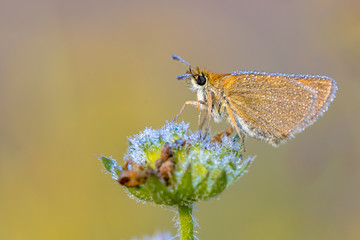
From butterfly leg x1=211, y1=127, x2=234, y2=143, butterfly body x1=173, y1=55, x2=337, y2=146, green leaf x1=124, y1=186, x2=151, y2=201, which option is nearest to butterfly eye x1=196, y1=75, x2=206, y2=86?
butterfly body x1=173, y1=55, x2=337, y2=146

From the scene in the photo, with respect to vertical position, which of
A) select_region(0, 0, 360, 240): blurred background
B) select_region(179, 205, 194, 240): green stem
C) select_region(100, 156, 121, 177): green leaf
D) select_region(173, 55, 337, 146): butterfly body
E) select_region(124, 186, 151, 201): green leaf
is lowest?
select_region(179, 205, 194, 240): green stem

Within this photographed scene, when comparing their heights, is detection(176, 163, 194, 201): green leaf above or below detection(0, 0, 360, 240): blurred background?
below

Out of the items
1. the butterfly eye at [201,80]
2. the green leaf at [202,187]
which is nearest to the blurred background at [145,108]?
the butterfly eye at [201,80]

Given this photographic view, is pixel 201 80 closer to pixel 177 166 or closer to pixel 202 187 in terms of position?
pixel 177 166

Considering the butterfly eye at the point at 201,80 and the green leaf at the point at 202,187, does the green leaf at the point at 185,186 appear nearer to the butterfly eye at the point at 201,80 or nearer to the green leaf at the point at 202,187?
the green leaf at the point at 202,187

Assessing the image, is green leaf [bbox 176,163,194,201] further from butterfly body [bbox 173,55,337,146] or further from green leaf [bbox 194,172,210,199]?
butterfly body [bbox 173,55,337,146]

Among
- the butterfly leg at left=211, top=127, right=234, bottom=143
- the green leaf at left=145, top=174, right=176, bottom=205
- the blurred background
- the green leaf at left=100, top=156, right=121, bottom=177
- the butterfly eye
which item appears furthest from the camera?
the blurred background

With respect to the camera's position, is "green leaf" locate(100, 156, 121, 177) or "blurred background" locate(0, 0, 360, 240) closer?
"green leaf" locate(100, 156, 121, 177)
